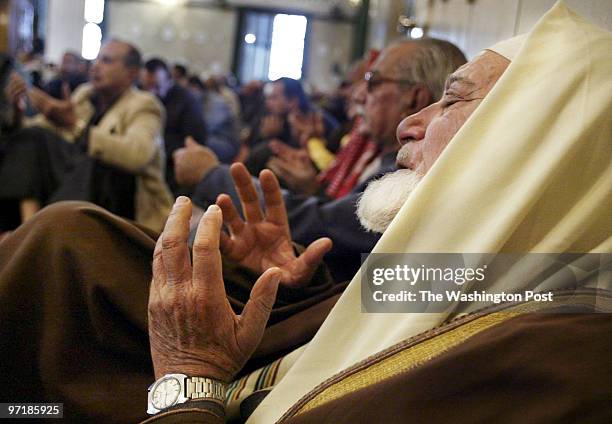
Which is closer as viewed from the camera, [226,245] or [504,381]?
[504,381]

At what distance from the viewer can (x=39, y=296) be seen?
1367 millimetres

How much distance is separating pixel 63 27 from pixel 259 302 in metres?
14.3

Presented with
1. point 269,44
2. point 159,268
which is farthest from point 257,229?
point 269,44

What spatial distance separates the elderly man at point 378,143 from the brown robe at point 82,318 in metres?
0.42

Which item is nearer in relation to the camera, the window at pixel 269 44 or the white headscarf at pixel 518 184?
the white headscarf at pixel 518 184

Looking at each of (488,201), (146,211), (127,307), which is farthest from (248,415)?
(146,211)

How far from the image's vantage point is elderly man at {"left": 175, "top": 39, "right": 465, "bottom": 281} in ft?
6.27

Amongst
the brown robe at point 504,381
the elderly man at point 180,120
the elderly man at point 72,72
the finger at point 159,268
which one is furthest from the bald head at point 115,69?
the elderly man at point 72,72

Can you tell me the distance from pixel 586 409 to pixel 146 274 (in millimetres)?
885

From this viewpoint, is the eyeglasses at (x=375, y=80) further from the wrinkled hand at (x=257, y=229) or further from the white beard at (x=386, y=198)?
the white beard at (x=386, y=198)

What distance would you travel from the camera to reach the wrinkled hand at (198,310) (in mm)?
1090

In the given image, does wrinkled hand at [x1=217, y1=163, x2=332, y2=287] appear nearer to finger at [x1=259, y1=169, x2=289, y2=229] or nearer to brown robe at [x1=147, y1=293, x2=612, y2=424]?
finger at [x1=259, y1=169, x2=289, y2=229]

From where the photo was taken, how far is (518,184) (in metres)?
1.06

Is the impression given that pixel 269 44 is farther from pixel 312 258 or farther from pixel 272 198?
pixel 312 258
